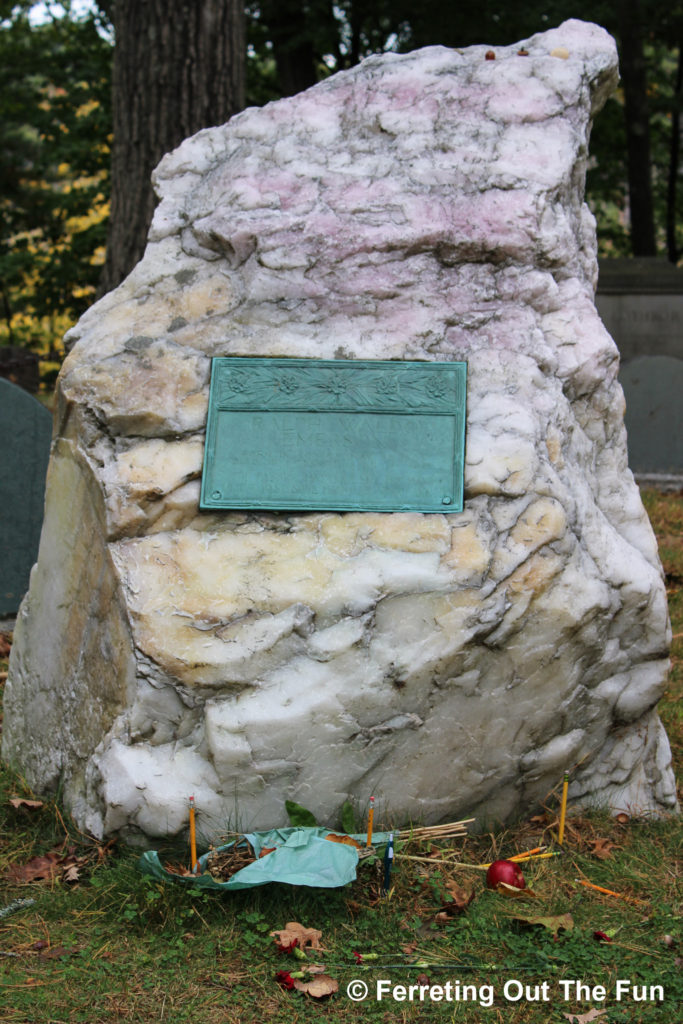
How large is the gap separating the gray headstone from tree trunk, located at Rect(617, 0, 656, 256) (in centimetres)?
1040

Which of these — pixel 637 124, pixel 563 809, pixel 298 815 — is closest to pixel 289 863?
pixel 298 815

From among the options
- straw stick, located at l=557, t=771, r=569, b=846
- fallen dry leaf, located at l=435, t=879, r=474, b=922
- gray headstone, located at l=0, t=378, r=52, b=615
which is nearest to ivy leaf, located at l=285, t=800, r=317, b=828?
fallen dry leaf, located at l=435, t=879, r=474, b=922

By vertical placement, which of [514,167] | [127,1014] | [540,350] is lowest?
[127,1014]

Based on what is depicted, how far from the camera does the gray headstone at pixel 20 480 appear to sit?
537 centimetres

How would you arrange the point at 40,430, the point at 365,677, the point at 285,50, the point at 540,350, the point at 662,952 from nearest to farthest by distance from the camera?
the point at 662,952 → the point at 365,677 → the point at 540,350 → the point at 40,430 → the point at 285,50

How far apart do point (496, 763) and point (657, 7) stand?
1319cm

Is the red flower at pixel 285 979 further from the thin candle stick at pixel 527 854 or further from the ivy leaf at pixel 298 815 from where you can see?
the thin candle stick at pixel 527 854

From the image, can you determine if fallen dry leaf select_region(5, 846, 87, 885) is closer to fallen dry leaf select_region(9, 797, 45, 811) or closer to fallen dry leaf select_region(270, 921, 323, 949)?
fallen dry leaf select_region(9, 797, 45, 811)

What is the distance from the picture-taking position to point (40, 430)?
543 centimetres

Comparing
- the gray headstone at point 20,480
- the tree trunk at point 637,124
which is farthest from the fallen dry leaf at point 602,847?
the tree trunk at point 637,124

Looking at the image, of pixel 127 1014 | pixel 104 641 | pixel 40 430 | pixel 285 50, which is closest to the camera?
pixel 127 1014

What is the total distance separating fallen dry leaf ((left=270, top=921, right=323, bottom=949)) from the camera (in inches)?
105

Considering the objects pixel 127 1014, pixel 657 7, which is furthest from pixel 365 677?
pixel 657 7

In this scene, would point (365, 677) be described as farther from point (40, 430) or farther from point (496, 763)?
point (40, 430)
